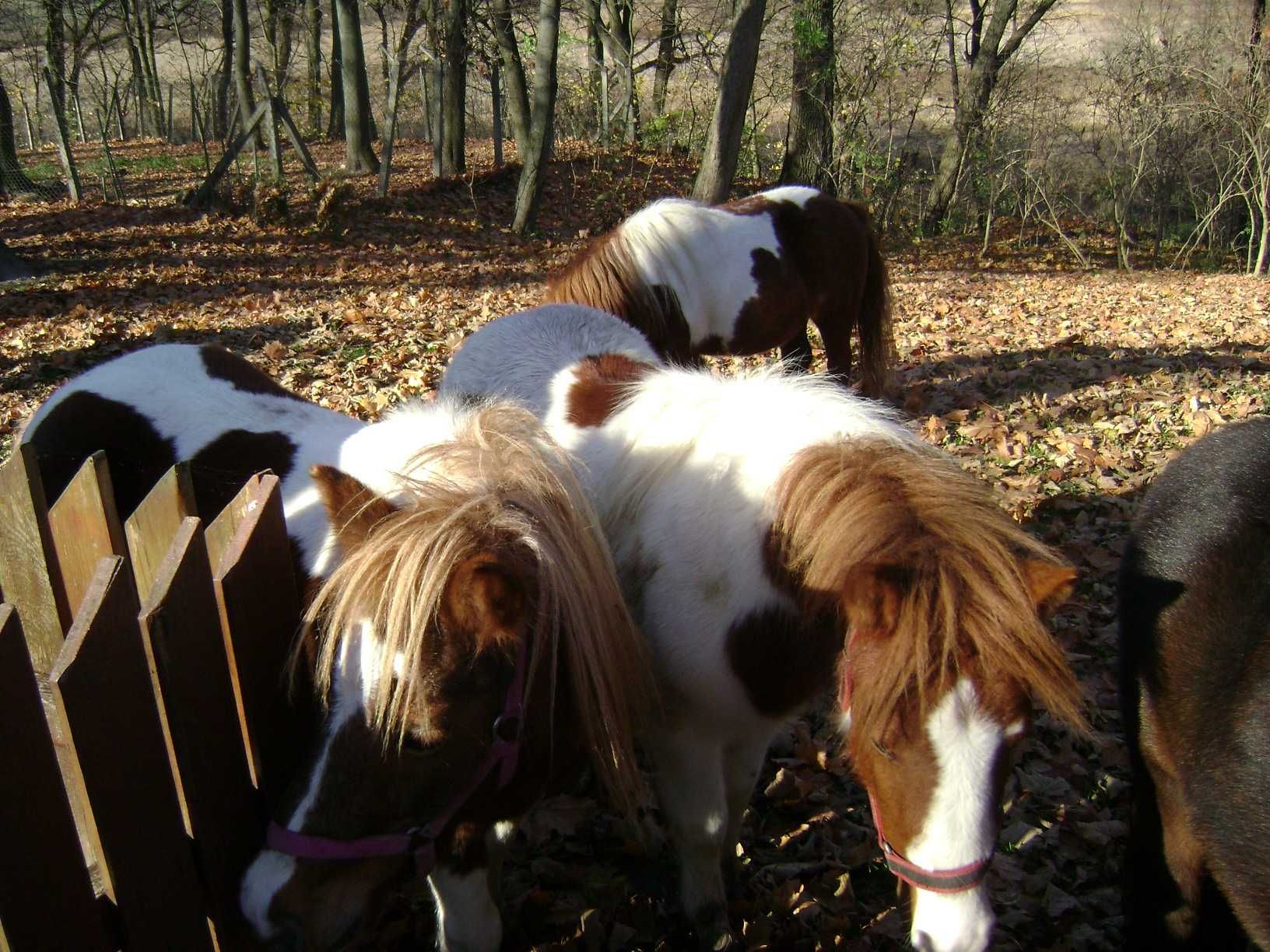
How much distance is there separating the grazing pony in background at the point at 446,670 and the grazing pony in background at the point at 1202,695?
4.63ft

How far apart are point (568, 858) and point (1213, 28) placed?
727 inches

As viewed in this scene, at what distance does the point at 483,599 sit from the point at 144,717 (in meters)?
0.66

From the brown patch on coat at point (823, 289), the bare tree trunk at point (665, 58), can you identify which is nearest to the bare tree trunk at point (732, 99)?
the brown patch on coat at point (823, 289)

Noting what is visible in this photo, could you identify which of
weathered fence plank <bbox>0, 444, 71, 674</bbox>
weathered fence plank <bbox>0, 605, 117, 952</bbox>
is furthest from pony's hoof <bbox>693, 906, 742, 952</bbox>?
weathered fence plank <bbox>0, 444, 71, 674</bbox>

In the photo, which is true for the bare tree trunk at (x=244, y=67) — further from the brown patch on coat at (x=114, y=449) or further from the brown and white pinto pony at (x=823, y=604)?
Answer: the brown and white pinto pony at (x=823, y=604)

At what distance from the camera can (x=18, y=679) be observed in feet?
4.48

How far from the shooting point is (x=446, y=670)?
1.71 m

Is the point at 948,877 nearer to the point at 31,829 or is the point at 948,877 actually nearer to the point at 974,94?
the point at 31,829

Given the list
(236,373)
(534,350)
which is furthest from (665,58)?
(236,373)

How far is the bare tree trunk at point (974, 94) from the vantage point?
52.9ft

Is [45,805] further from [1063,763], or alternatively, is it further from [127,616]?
[1063,763]

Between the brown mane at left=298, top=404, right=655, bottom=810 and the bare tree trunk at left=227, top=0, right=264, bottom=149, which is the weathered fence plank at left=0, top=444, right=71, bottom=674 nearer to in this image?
the brown mane at left=298, top=404, right=655, bottom=810

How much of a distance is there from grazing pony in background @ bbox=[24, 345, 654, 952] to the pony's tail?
213 inches

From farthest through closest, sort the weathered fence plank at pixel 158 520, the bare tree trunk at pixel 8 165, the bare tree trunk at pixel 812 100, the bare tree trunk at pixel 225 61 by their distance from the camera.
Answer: the bare tree trunk at pixel 225 61, the bare tree trunk at pixel 812 100, the bare tree trunk at pixel 8 165, the weathered fence plank at pixel 158 520
